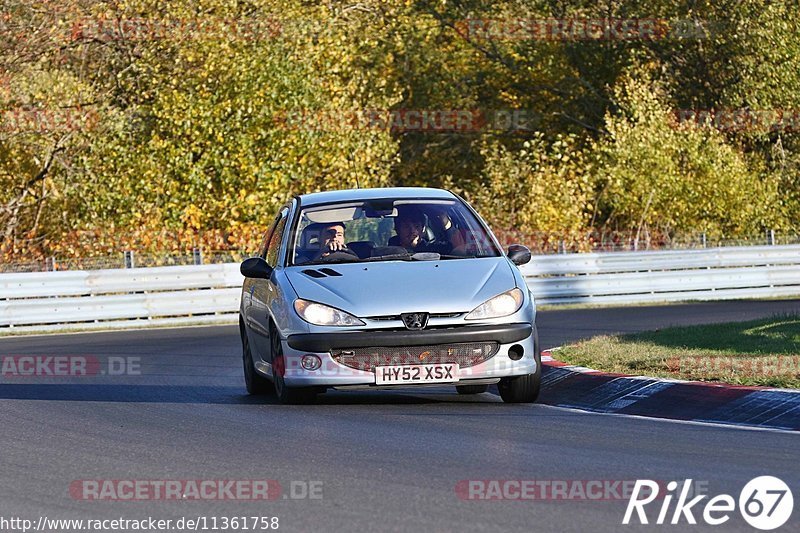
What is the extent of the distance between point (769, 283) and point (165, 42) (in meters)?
Answer: 14.6

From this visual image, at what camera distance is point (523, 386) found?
1170 cm

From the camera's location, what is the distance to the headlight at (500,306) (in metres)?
11.1

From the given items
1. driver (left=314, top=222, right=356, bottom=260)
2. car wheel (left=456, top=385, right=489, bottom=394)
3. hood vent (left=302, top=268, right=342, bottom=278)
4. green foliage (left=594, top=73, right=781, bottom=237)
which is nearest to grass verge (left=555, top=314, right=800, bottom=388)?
car wheel (left=456, top=385, right=489, bottom=394)

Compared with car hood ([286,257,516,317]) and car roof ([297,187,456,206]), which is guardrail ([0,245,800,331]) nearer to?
car roof ([297,187,456,206])

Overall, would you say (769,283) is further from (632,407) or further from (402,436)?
(402,436)

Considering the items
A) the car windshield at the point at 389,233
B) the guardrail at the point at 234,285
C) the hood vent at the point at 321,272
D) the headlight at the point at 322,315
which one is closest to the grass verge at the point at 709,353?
the car windshield at the point at 389,233

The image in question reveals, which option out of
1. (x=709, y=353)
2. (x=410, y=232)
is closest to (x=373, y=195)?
(x=410, y=232)

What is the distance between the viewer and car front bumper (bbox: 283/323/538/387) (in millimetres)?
10961

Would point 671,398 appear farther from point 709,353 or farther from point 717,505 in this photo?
point 717,505

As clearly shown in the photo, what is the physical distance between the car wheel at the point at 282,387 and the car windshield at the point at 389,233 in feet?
2.69

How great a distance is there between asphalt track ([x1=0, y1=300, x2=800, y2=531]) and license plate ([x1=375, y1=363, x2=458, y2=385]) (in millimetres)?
254

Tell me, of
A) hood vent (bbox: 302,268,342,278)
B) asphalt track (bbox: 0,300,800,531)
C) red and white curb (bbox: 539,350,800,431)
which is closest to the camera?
asphalt track (bbox: 0,300,800,531)

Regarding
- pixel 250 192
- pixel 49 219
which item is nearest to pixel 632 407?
pixel 250 192

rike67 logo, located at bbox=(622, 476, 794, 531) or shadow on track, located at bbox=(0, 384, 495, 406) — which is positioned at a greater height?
rike67 logo, located at bbox=(622, 476, 794, 531)
